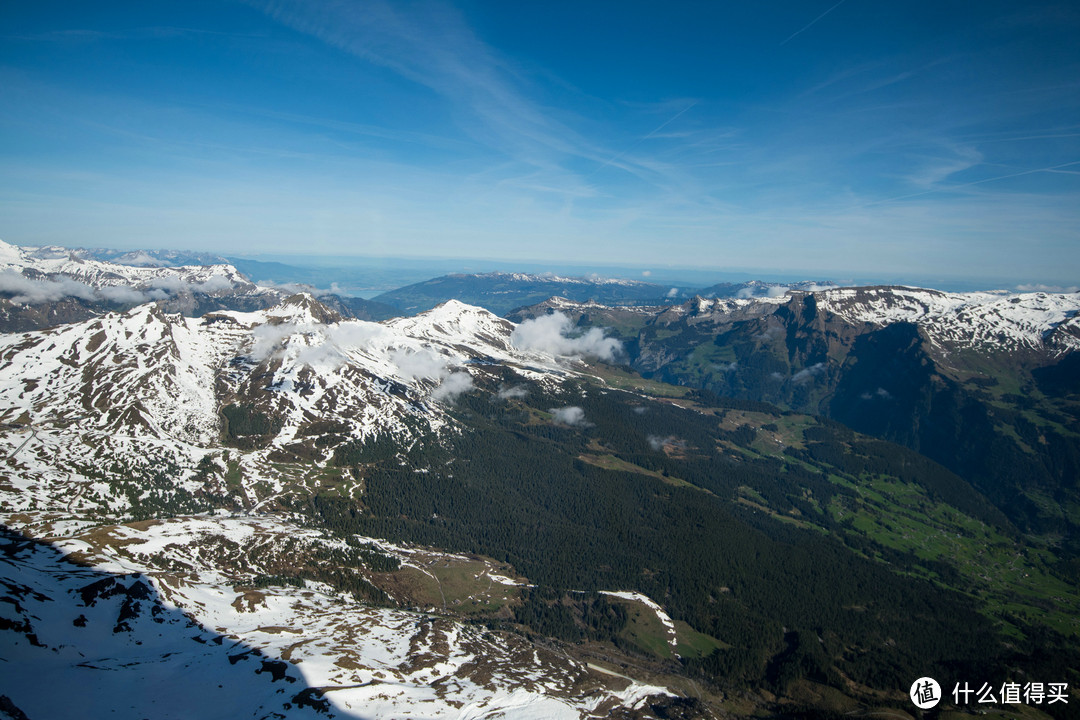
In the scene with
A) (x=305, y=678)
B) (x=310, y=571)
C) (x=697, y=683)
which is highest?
(x=305, y=678)

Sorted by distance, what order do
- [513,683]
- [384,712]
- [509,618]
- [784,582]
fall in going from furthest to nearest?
1. [784,582]
2. [509,618]
3. [513,683]
4. [384,712]

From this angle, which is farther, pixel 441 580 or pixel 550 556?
pixel 550 556

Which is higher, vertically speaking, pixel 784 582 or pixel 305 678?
pixel 305 678

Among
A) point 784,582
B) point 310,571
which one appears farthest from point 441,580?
point 784,582

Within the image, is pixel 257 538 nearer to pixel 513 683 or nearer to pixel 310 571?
pixel 310 571

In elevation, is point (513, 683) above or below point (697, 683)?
above

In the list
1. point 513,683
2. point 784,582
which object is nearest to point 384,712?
point 513,683

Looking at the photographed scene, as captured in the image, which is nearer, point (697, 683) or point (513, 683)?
point (513, 683)

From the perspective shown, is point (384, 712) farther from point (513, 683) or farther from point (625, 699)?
point (625, 699)

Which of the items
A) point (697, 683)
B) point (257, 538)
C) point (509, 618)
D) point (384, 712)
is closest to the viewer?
point (384, 712)
